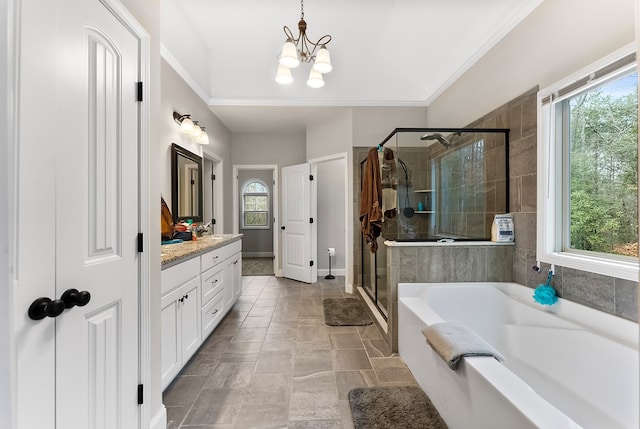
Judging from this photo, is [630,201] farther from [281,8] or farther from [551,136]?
[281,8]

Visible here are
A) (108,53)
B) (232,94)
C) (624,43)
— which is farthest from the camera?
(232,94)

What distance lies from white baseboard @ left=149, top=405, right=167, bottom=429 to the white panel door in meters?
0.16

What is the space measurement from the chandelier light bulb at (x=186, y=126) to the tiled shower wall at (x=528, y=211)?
9.73 feet

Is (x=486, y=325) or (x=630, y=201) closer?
(x=630, y=201)

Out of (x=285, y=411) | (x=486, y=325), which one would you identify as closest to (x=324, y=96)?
(x=486, y=325)

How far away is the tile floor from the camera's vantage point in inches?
65.0

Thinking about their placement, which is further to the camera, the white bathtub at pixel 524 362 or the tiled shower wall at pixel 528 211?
the tiled shower wall at pixel 528 211

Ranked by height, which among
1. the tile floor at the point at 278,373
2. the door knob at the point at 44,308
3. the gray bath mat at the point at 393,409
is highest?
the door knob at the point at 44,308

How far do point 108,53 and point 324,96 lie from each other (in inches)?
122

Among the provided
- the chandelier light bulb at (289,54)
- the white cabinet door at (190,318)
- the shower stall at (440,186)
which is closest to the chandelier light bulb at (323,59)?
the chandelier light bulb at (289,54)

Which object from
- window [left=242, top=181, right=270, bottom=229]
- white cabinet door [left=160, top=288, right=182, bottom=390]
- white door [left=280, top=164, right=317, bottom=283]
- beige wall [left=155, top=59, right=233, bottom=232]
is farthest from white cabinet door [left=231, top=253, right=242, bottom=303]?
window [left=242, top=181, right=270, bottom=229]

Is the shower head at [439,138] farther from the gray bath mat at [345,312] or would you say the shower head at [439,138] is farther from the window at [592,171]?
the gray bath mat at [345,312]

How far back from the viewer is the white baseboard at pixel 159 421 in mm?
1426

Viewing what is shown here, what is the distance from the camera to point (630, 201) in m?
1.57
